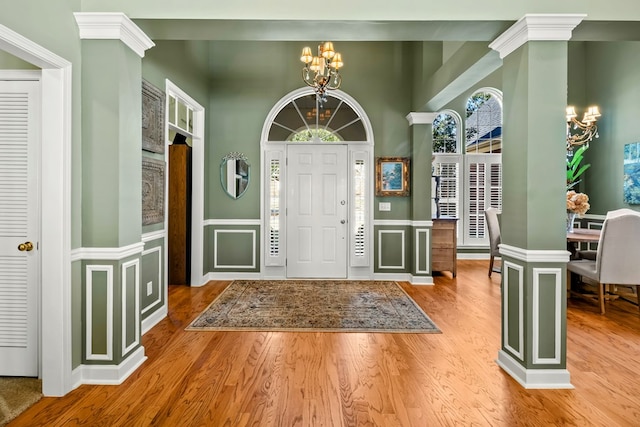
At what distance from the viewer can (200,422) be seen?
6.64 ft

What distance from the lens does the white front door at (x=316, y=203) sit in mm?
5520

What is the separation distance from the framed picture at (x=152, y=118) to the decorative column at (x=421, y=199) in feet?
11.1

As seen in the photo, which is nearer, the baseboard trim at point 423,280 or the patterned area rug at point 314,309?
the patterned area rug at point 314,309

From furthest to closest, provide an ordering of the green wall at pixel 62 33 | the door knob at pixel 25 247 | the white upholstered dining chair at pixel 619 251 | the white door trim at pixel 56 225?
the white upholstered dining chair at pixel 619 251 < the door knob at pixel 25 247 < the white door trim at pixel 56 225 < the green wall at pixel 62 33

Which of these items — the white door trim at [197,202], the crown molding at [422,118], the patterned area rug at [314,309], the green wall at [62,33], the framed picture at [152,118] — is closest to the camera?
the green wall at [62,33]

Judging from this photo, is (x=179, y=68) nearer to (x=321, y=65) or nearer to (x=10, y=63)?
(x=321, y=65)

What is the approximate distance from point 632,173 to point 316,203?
15.2 ft

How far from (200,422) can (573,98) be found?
754 centimetres

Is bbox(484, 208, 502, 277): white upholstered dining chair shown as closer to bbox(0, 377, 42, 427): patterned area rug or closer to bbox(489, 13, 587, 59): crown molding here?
bbox(489, 13, 587, 59): crown molding

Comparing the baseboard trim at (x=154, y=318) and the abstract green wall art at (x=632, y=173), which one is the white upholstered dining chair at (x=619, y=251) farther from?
the baseboard trim at (x=154, y=318)

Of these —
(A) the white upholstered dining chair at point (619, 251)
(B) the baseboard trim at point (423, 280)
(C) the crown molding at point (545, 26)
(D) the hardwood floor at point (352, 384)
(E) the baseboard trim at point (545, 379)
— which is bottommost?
(D) the hardwood floor at point (352, 384)

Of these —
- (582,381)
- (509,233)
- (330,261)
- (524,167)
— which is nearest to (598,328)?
(582,381)

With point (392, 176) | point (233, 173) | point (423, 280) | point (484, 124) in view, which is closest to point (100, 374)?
point (233, 173)

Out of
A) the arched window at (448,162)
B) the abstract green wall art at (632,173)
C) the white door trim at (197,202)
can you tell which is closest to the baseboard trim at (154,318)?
the white door trim at (197,202)
